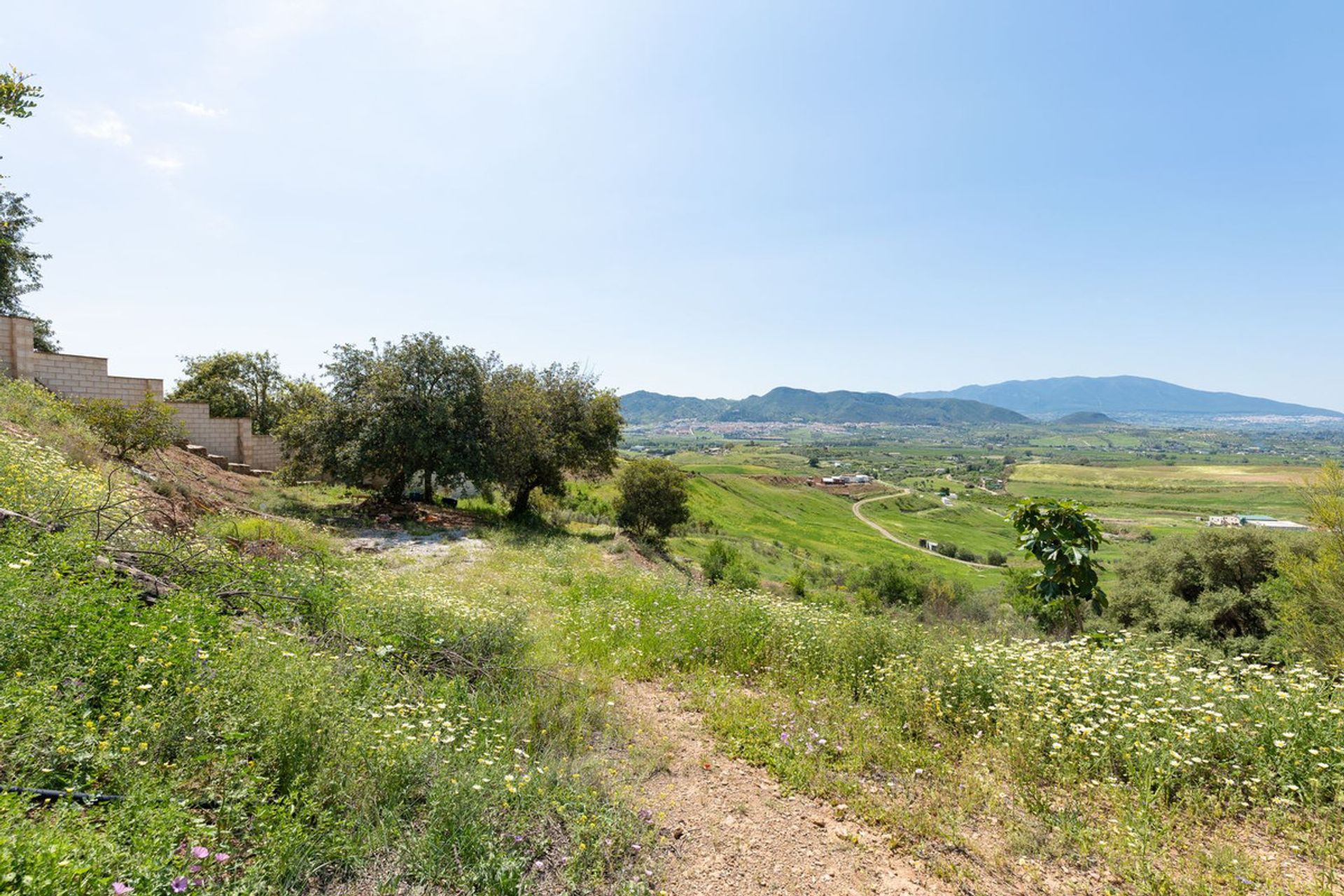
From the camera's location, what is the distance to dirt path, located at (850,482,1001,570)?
59.6 meters

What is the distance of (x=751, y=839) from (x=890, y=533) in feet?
252

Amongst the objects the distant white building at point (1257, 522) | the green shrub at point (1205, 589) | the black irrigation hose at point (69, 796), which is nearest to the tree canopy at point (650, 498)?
the green shrub at point (1205, 589)

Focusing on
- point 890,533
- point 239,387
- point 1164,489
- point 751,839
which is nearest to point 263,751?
point 751,839

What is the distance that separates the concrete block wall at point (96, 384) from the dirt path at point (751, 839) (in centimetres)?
1881

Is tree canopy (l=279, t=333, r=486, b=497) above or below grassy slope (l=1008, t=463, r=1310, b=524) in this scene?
above

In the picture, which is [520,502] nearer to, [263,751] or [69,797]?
[263,751]

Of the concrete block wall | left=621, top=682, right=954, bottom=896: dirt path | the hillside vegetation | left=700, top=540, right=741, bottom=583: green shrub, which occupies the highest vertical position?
the concrete block wall

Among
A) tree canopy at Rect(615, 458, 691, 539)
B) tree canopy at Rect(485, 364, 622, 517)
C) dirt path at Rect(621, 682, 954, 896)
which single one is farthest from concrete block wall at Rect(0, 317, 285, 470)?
dirt path at Rect(621, 682, 954, 896)

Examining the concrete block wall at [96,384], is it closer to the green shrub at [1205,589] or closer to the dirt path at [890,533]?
the green shrub at [1205,589]

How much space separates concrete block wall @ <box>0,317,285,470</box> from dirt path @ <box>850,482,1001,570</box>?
61.6m

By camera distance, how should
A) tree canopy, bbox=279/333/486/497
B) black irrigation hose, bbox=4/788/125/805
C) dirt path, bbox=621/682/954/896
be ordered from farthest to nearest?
tree canopy, bbox=279/333/486/497, dirt path, bbox=621/682/954/896, black irrigation hose, bbox=4/788/125/805

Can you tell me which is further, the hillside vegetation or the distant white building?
the distant white building

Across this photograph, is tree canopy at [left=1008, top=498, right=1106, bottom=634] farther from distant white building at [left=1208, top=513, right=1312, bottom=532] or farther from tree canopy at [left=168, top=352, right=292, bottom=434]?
tree canopy at [left=168, top=352, right=292, bottom=434]

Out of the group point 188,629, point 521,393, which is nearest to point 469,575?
point 188,629
